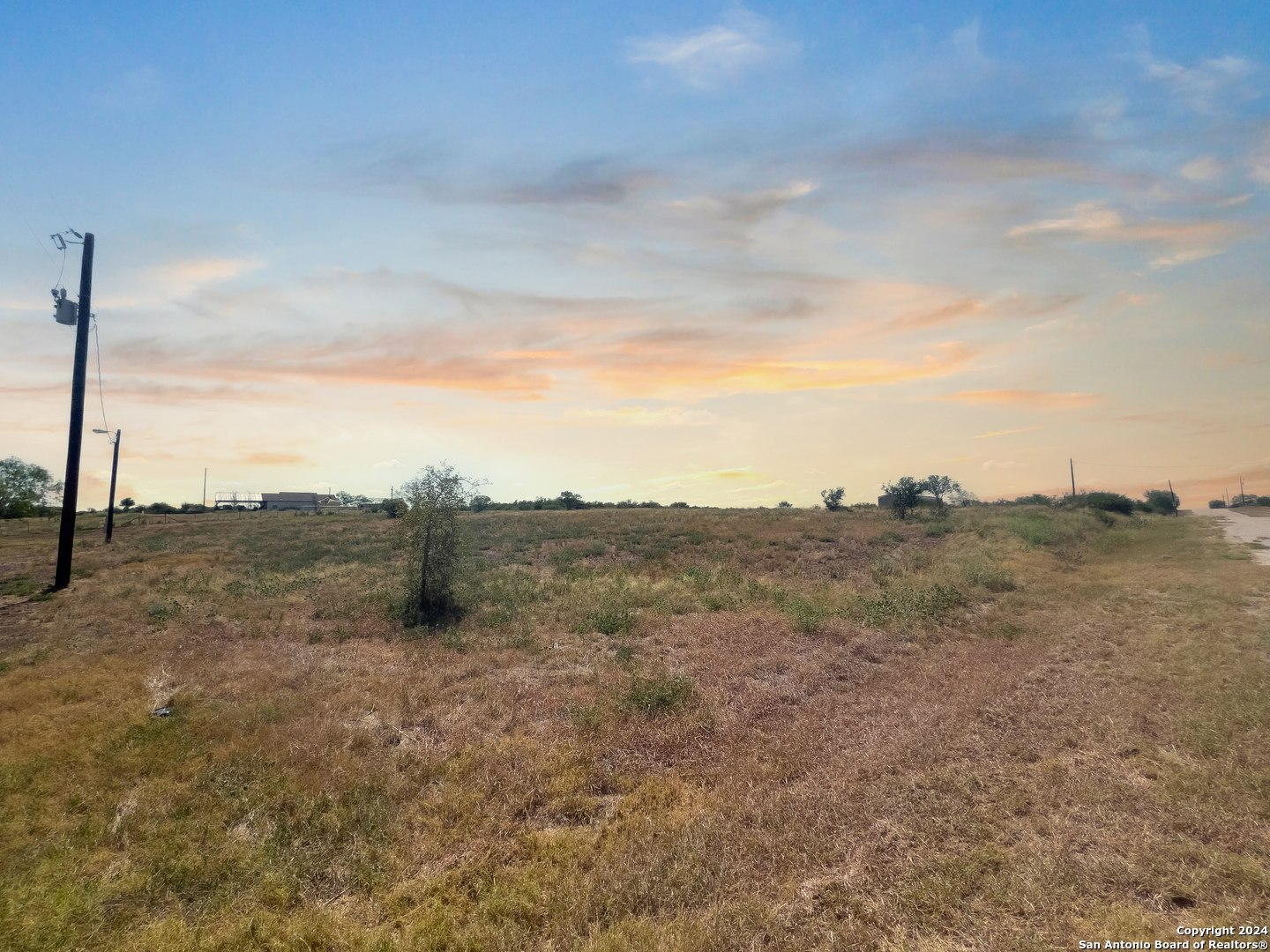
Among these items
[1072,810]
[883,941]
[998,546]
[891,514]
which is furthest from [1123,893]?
[891,514]

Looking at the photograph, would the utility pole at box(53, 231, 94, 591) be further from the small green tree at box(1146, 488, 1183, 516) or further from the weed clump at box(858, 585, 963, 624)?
the small green tree at box(1146, 488, 1183, 516)

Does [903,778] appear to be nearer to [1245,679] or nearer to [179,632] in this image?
[1245,679]

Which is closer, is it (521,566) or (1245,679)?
(1245,679)

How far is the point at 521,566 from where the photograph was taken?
31.0 metres

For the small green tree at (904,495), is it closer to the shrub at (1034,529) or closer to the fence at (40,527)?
the shrub at (1034,529)

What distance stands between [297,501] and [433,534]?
117 meters

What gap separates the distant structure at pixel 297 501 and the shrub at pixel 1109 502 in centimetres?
11783

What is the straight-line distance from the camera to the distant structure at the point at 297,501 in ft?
383

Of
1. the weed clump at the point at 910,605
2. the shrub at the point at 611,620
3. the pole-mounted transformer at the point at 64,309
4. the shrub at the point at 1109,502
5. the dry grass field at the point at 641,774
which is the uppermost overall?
the pole-mounted transformer at the point at 64,309

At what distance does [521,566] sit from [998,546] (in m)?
25.0

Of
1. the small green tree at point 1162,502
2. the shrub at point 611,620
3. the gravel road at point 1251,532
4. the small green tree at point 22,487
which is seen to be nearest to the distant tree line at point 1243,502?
the small green tree at point 1162,502

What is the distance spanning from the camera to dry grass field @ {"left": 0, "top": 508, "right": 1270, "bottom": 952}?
244 inches

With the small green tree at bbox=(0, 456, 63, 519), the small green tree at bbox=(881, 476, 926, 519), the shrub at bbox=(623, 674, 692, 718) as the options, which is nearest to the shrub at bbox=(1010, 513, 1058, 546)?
the small green tree at bbox=(881, 476, 926, 519)

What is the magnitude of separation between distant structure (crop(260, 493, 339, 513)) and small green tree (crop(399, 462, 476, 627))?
4067 inches
